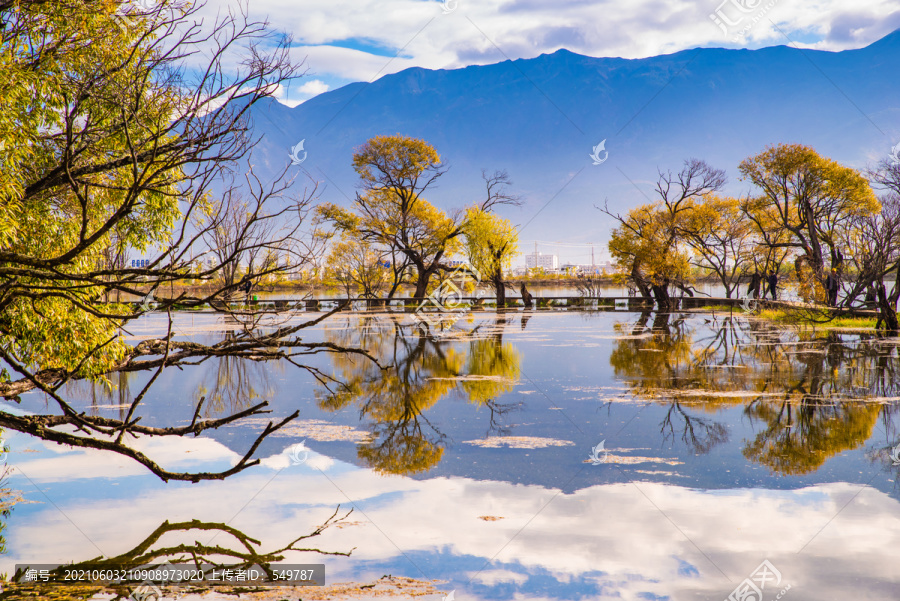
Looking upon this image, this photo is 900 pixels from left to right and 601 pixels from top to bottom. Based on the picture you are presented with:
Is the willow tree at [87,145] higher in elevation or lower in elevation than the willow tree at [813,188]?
lower

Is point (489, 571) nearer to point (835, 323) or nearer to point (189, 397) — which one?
point (189, 397)

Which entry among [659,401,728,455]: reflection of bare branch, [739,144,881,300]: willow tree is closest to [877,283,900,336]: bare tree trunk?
[739,144,881,300]: willow tree

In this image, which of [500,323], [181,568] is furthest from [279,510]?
[500,323]

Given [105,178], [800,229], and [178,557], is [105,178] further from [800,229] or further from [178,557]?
[800,229]

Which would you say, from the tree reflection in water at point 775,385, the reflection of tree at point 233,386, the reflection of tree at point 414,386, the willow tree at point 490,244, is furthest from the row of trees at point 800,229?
the reflection of tree at point 233,386

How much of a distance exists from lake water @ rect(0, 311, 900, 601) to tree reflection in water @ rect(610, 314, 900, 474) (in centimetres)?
8

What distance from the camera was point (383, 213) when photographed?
163 feet

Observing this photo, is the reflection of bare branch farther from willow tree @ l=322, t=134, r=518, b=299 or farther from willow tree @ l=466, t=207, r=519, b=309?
willow tree @ l=466, t=207, r=519, b=309

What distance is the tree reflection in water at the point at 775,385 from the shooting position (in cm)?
905

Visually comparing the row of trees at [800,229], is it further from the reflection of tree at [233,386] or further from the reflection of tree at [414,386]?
the reflection of tree at [233,386]

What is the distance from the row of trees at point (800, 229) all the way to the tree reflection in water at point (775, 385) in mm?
4114

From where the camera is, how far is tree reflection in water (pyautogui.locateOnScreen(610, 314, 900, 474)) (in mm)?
9047

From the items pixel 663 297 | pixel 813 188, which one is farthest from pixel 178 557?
pixel 663 297

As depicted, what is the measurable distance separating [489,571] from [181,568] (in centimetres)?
268
